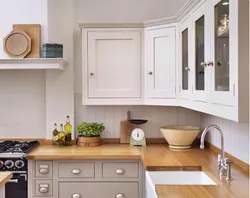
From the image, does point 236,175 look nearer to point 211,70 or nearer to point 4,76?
point 211,70

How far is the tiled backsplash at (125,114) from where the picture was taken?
374 centimetres

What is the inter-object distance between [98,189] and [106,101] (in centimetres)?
84

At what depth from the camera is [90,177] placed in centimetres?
313

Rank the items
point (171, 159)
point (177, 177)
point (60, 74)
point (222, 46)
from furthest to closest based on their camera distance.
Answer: point (60, 74), point (171, 159), point (177, 177), point (222, 46)

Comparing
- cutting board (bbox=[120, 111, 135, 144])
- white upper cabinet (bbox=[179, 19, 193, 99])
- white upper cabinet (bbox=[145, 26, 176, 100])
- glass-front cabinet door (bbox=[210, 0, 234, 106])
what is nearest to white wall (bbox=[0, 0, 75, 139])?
cutting board (bbox=[120, 111, 135, 144])

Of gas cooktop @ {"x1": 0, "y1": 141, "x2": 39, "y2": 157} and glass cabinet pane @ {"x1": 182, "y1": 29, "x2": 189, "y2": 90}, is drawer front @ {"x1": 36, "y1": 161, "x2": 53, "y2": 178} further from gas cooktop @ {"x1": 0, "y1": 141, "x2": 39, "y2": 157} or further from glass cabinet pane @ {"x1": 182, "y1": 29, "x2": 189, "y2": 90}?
glass cabinet pane @ {"x1": 182, "y1": 29, "x2": 189, "y2": 90}

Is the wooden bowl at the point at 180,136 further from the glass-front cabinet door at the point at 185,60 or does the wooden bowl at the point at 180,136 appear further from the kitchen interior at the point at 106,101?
the glass-front cabinet door at the point at 185,60

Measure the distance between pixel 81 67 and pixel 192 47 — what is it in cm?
137

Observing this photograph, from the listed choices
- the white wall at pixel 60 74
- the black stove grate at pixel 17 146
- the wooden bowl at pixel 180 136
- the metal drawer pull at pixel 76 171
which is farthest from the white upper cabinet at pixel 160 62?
the black stove grate at pixel 17 146

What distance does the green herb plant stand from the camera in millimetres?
3531

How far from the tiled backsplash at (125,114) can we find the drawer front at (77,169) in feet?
2.17

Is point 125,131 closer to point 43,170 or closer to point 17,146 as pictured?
point 43,170

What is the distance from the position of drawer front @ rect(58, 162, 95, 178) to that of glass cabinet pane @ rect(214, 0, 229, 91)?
1.47m

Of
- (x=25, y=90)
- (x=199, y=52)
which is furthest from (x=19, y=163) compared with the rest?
(x=199, y=52)
